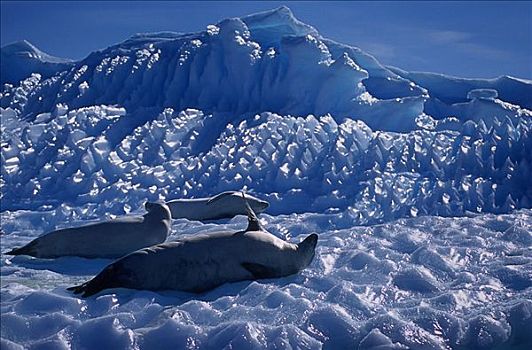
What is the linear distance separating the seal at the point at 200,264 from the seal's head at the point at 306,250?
0.10 meters

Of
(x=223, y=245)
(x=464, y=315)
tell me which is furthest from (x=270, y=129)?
(x=464, y=315)

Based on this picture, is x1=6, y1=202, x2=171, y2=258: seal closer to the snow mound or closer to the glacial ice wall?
the glacial ice wall

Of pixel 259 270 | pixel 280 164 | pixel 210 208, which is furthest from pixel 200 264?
pixel 280 164

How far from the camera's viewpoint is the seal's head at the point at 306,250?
571cm

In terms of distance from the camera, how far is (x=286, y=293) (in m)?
4.82

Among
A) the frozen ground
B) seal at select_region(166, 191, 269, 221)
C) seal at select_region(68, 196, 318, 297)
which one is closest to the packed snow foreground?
the frozen ground

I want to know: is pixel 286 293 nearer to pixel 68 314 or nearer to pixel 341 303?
pixel 341 303

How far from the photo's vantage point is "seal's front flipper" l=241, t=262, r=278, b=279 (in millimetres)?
5285

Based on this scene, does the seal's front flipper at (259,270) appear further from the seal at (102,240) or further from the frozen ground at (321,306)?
the seal at (102,240)

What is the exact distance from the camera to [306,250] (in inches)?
227

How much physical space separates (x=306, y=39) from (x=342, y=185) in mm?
5343

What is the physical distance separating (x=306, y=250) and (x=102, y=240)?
213cm

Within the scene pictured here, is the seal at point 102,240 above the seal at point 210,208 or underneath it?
above

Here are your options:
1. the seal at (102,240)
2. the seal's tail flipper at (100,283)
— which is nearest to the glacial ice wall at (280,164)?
the seal at (102,240)
